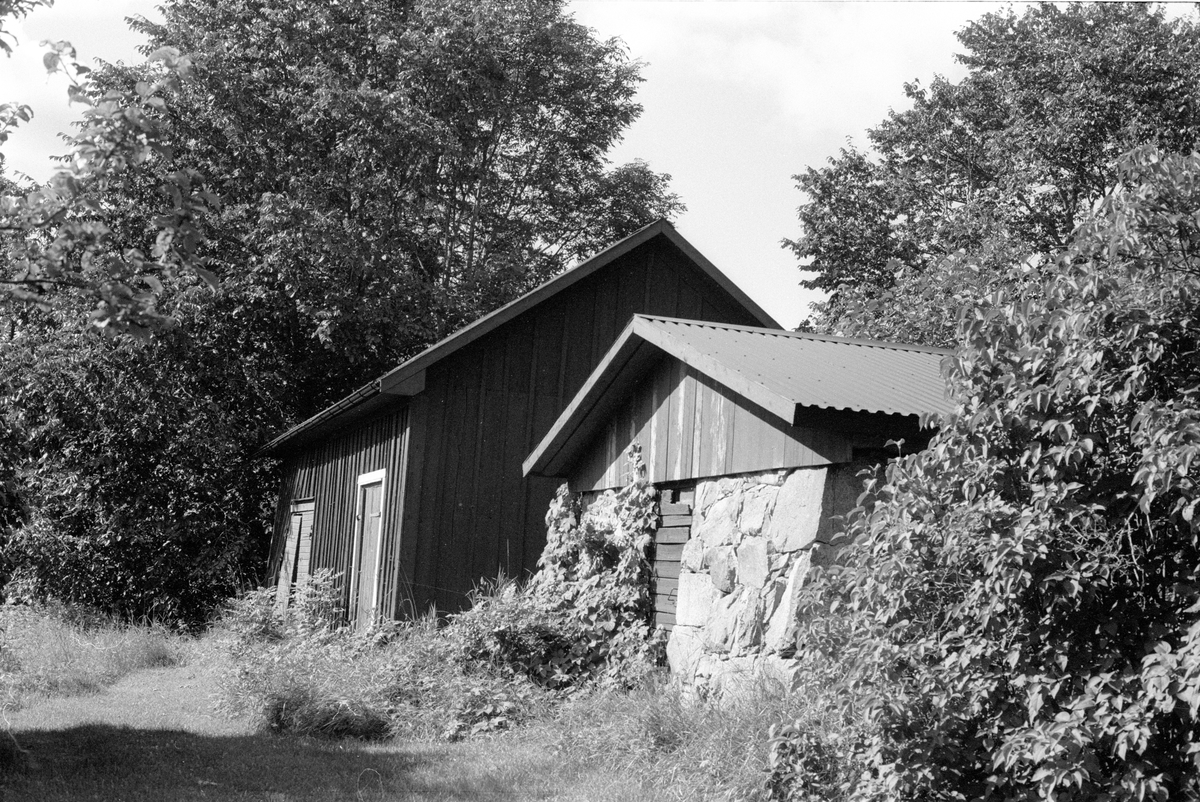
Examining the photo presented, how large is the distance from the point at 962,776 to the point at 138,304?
436cm

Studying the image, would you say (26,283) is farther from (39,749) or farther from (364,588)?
(364,588)

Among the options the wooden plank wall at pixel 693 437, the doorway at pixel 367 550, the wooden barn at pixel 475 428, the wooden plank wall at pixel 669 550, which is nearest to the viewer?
the wooden plank wall at pixel 693 437

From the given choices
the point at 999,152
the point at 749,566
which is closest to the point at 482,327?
the point at 749,566

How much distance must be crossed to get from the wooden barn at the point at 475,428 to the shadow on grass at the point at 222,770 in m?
4.61

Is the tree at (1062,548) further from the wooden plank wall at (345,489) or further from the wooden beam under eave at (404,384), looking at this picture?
the wooden plank wall at (345,489)

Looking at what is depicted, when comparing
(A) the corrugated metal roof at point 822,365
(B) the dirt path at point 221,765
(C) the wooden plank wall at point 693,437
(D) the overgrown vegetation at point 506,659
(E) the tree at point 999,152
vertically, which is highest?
(E) the tree at point 999,152

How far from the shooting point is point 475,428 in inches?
578

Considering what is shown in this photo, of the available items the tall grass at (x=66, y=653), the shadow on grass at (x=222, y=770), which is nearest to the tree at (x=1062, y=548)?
the shadow on grass at (x=222, y=770)

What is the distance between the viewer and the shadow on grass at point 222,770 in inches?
298

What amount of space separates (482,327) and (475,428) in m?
1.35

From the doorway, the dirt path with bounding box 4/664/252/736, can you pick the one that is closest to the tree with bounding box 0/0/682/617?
the doorway

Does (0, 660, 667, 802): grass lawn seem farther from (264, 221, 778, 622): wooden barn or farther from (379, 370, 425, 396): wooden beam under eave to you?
(379, 370, 425, 396): wooden beam under eave

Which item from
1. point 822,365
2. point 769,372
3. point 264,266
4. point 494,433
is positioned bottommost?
point 494,433

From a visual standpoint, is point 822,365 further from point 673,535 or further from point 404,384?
point 404,384
